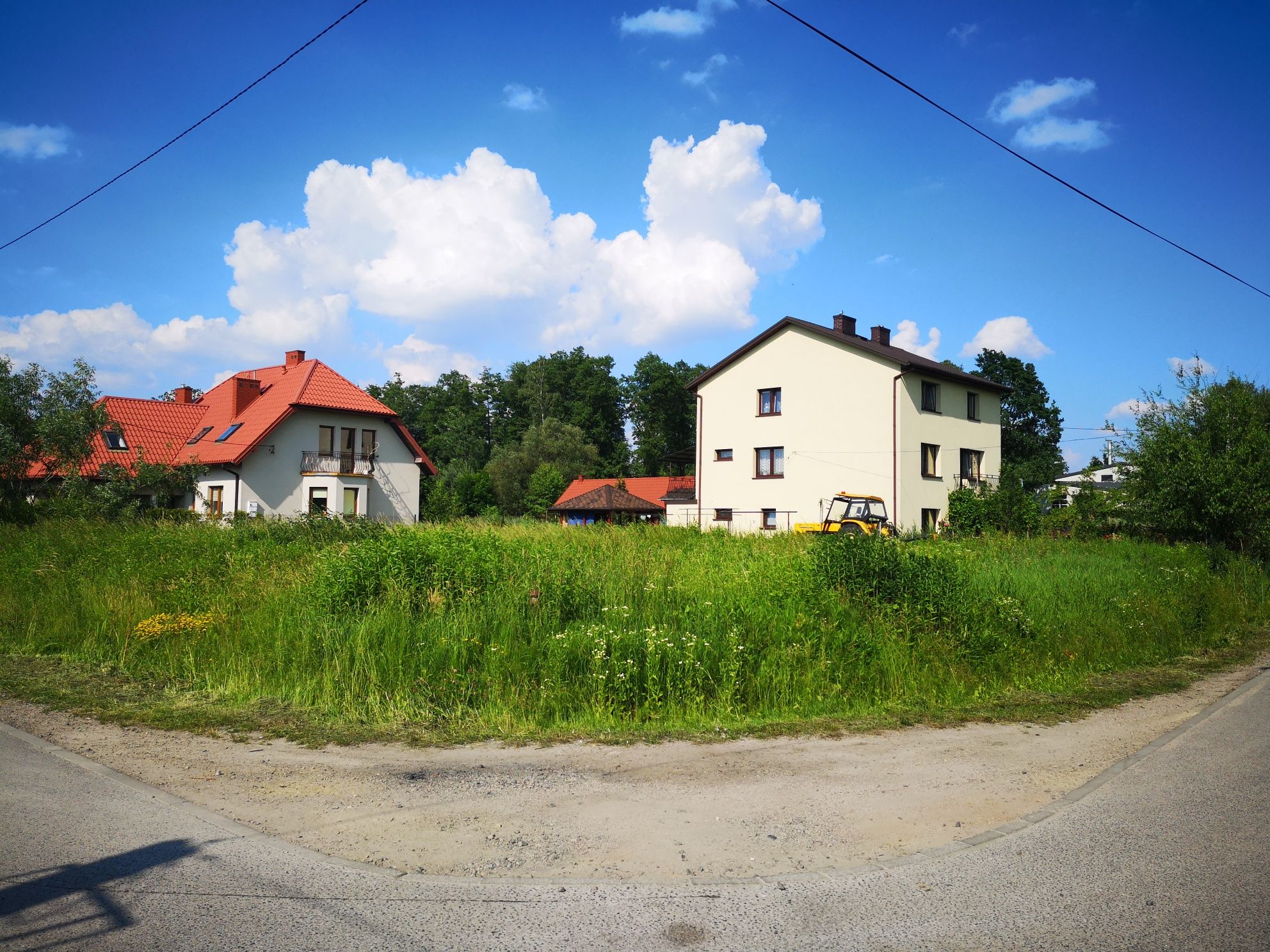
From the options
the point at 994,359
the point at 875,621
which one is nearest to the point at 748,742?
the point at 875,621

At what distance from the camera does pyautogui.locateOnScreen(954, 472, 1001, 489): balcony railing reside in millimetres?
36469

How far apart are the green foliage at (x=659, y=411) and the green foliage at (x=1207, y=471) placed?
66079 millimetres

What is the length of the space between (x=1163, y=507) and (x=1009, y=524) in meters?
11.6

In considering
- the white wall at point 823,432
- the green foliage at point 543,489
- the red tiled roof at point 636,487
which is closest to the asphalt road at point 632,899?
the white wall at point 823,432

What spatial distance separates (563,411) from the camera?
3706 inches

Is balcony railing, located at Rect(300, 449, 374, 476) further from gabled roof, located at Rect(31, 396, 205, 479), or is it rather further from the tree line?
the tree line

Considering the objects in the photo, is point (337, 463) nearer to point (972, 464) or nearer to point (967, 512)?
point (967, 512)

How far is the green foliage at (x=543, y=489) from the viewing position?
60.8 m

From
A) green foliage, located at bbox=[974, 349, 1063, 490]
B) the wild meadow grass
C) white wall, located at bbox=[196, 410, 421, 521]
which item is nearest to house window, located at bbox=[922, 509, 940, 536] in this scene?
the wild meadow grass

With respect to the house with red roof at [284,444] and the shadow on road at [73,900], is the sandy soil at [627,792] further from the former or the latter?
the house with red roof at [284,444]

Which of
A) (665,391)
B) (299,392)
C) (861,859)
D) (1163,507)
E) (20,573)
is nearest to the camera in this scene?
(861,859)

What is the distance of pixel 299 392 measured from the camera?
3769 centimetres

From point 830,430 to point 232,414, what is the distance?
96.7ft

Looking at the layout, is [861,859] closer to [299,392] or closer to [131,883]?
[131,883]
